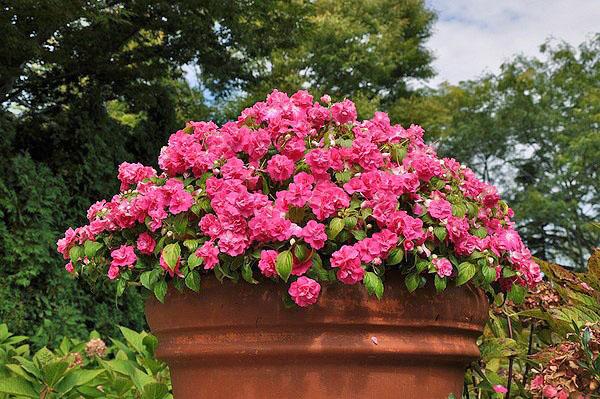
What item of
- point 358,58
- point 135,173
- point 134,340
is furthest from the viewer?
point 358,58

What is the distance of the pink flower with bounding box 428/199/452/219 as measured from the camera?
223 cm

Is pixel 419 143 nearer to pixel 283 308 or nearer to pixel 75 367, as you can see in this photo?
pixel 283 308

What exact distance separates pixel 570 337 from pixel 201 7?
25.9ft

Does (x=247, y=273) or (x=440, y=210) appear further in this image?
(x=440, y=210)

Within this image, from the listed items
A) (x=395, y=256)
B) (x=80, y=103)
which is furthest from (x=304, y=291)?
(x=80, y=103)

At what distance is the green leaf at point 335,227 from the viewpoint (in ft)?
6.93

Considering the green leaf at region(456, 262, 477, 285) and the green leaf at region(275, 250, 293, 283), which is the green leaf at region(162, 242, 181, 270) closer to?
the green leaf at region(275, 250, 293, 283)

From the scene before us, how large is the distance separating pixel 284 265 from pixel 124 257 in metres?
0.58

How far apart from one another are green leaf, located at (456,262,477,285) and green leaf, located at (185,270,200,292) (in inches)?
30.2

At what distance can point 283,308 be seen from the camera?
2.15m

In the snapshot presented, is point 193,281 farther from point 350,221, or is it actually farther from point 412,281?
point 412,281

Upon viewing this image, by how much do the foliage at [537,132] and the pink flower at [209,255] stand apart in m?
19.0

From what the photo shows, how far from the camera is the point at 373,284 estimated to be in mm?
2068

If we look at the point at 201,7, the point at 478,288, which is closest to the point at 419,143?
the point at 478,288
